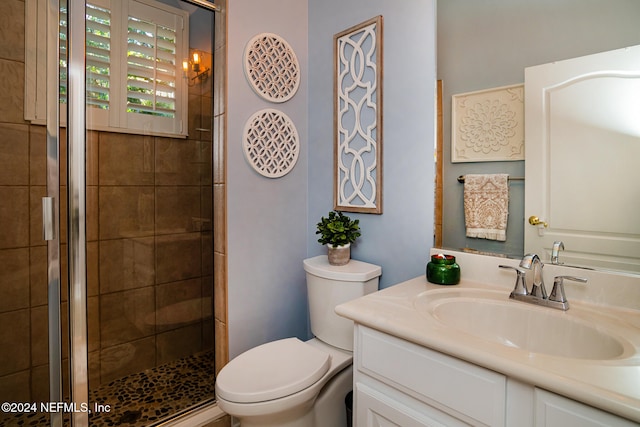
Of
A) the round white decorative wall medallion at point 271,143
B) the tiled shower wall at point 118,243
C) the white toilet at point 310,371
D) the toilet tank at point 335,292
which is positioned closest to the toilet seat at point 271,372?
the white toilet at point 310,371

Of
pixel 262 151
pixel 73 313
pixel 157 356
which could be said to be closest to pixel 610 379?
pixel 262 151

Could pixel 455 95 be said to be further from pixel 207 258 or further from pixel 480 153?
pixel 207 258

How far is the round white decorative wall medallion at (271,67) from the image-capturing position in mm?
1660

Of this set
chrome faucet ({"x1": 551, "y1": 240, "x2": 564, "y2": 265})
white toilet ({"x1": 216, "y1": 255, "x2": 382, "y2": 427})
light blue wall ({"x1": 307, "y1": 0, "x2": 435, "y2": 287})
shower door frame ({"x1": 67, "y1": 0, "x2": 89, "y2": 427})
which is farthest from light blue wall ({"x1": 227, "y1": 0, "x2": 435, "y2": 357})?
shower door frame ({"x1": 67, "y1": 0, "x2": 89, "y2": 427})

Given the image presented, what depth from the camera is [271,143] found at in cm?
175

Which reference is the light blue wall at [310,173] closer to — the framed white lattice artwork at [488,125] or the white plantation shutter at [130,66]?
the framed white lattice artwork at [488,125]

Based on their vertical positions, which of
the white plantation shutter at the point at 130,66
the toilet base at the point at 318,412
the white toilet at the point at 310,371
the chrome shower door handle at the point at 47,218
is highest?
the white plantation shutter at the point at 130,66

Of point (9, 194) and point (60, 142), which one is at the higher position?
point (60, 142)

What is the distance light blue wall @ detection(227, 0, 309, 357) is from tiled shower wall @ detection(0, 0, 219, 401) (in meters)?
0.14

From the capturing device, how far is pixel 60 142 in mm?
1214

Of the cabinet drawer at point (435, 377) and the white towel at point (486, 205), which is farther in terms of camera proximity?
the white towel at point (486, 205)

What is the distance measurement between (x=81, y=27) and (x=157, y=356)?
4.87 ft

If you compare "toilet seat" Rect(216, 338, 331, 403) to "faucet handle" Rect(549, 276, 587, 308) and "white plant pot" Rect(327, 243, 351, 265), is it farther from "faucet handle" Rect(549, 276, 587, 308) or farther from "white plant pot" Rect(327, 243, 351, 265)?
"faucet handle" Rect(549, 276, 587, 308)

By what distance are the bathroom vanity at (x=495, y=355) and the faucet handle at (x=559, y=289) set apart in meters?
0.04
